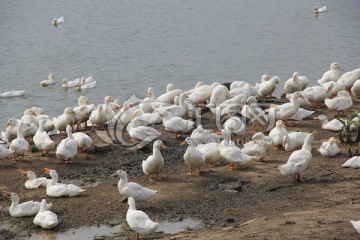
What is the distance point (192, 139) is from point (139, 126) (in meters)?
1.60

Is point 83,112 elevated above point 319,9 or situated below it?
above

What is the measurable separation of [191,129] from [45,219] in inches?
242

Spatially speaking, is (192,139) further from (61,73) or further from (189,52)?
(189,52)

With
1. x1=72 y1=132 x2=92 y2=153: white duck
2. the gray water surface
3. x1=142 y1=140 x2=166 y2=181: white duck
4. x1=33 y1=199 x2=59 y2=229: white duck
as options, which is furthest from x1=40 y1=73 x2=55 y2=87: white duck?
x1=33 y1=199 x2=59 y2=229: white duck

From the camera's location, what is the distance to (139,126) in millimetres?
16172

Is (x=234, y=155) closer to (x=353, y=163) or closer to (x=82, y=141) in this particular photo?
(x=353, y=163)

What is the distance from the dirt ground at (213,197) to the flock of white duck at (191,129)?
0.72ft

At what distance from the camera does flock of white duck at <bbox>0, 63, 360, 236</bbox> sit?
12.8 m

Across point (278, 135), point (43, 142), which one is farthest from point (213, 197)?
point (43, 142)

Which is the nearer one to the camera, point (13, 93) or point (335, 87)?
point (335, 87)

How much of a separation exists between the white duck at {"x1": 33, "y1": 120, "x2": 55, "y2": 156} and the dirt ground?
0.18 meters

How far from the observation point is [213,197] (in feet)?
41.7

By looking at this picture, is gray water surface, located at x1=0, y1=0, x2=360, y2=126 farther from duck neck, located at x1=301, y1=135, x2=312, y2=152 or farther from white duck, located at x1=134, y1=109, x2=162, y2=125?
duck neck, located at x1=301, y1=135, x2=312, y2=152

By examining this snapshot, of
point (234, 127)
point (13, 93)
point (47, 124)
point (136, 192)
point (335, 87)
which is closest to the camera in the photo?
point (136, 192)
